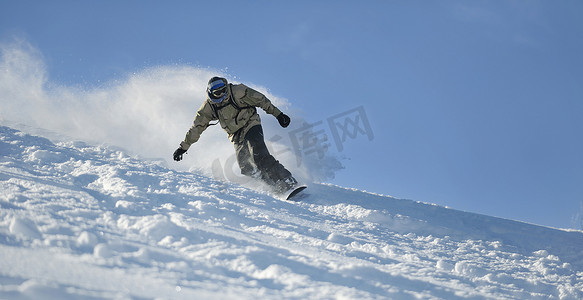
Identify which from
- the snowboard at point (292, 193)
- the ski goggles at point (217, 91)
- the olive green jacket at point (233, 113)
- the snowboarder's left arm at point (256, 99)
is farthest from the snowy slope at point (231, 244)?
the snowboarder's left arm at point (256, 99)

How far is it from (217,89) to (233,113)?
0.55 m

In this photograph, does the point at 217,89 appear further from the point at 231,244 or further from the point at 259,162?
the point at 231,244

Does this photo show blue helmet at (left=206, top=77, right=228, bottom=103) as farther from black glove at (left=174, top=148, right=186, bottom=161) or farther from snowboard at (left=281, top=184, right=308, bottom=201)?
snowboard at (left=281, top=184, right=308, bottom=201)

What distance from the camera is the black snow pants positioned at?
6.59 m

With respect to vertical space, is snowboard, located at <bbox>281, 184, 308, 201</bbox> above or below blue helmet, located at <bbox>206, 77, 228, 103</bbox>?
below

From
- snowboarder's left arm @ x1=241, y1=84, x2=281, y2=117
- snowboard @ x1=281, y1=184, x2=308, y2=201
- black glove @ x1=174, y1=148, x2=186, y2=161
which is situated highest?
snowboarder's left arm @ x1=241, y1=84, x2=281, y2=117

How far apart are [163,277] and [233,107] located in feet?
15.6

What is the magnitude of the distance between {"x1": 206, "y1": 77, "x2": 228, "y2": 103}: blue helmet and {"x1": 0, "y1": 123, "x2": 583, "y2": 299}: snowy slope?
1.48 metres

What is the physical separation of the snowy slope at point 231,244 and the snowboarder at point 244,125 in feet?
1.72

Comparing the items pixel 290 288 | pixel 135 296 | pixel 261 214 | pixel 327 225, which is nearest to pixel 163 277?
pixel 135 296

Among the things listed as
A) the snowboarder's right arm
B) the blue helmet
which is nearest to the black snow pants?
the snowboarder's right arm

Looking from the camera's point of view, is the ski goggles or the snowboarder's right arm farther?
the snowboarder's right arm

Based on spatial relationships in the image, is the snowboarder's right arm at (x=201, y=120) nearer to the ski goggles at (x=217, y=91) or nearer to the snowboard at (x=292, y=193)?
the ski goggles at (x=217, y=91)

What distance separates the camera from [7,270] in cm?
229
